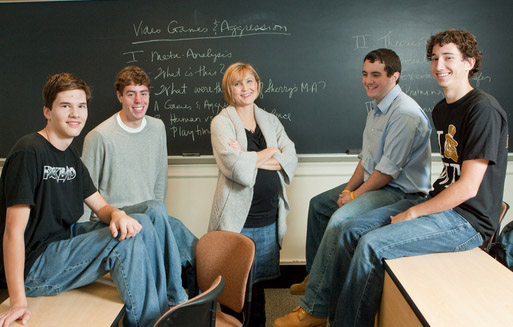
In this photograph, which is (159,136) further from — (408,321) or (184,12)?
(408,321)

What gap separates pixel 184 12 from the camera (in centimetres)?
317

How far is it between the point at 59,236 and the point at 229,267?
767mm

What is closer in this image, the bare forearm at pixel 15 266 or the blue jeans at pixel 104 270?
the bare forearm at pixel 15 266

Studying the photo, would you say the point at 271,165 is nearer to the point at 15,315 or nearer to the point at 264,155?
the point at 264,155

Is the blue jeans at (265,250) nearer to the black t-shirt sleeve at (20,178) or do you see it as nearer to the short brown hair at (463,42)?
the black t-shirt sleeve at (20,178)

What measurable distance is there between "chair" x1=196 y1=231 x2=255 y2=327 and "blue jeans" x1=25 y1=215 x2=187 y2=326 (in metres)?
0.35

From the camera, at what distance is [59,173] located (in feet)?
6.04

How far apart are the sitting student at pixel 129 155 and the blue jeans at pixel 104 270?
24.0 inches

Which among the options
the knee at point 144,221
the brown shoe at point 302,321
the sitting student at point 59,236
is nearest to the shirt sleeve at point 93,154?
the sitting student at point 59,236

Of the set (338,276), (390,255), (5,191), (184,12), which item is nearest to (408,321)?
(390,255)

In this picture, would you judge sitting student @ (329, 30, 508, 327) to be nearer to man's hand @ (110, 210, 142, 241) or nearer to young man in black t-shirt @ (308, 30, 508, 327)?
young man in black t-shirt @ (308, 30, 508, 327)

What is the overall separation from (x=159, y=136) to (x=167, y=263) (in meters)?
0.95

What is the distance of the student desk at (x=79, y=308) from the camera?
61.4 inches

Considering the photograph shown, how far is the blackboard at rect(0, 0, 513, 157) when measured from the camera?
10.4 feet
